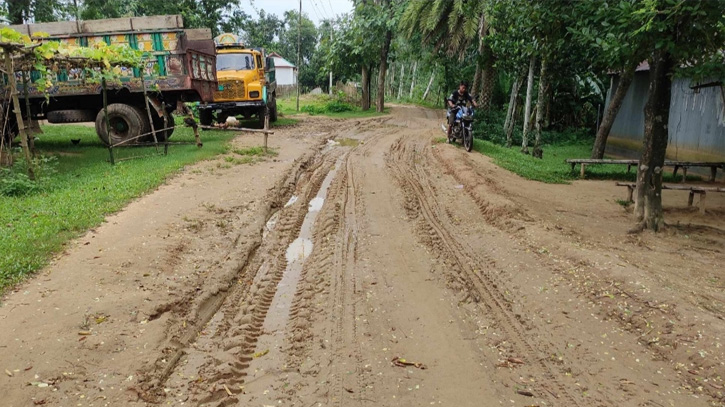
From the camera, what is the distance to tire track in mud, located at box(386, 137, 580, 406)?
13.0 feet

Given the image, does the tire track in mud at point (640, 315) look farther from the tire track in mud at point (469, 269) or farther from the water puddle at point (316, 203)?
the water puddle at point (316, 203)

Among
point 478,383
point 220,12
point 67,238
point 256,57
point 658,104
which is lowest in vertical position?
point 478,383

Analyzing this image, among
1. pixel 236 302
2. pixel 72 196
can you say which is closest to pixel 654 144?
pixel 236 302

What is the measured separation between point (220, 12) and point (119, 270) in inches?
966

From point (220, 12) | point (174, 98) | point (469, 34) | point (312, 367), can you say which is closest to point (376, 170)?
point (174, 98)

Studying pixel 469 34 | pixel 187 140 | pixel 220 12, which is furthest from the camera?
pixel 220 12

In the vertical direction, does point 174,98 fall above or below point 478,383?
above

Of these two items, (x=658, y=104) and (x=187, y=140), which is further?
(x=187, y=140)

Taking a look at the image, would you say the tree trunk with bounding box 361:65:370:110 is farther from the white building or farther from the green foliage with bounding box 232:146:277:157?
the white building

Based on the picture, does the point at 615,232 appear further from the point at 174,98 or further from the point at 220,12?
the point at 220,12

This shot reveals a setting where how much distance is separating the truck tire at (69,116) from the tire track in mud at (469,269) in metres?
8.77

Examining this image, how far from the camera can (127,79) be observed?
1323cm

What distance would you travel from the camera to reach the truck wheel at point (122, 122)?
13.7 m

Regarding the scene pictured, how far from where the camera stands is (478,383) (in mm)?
3699
